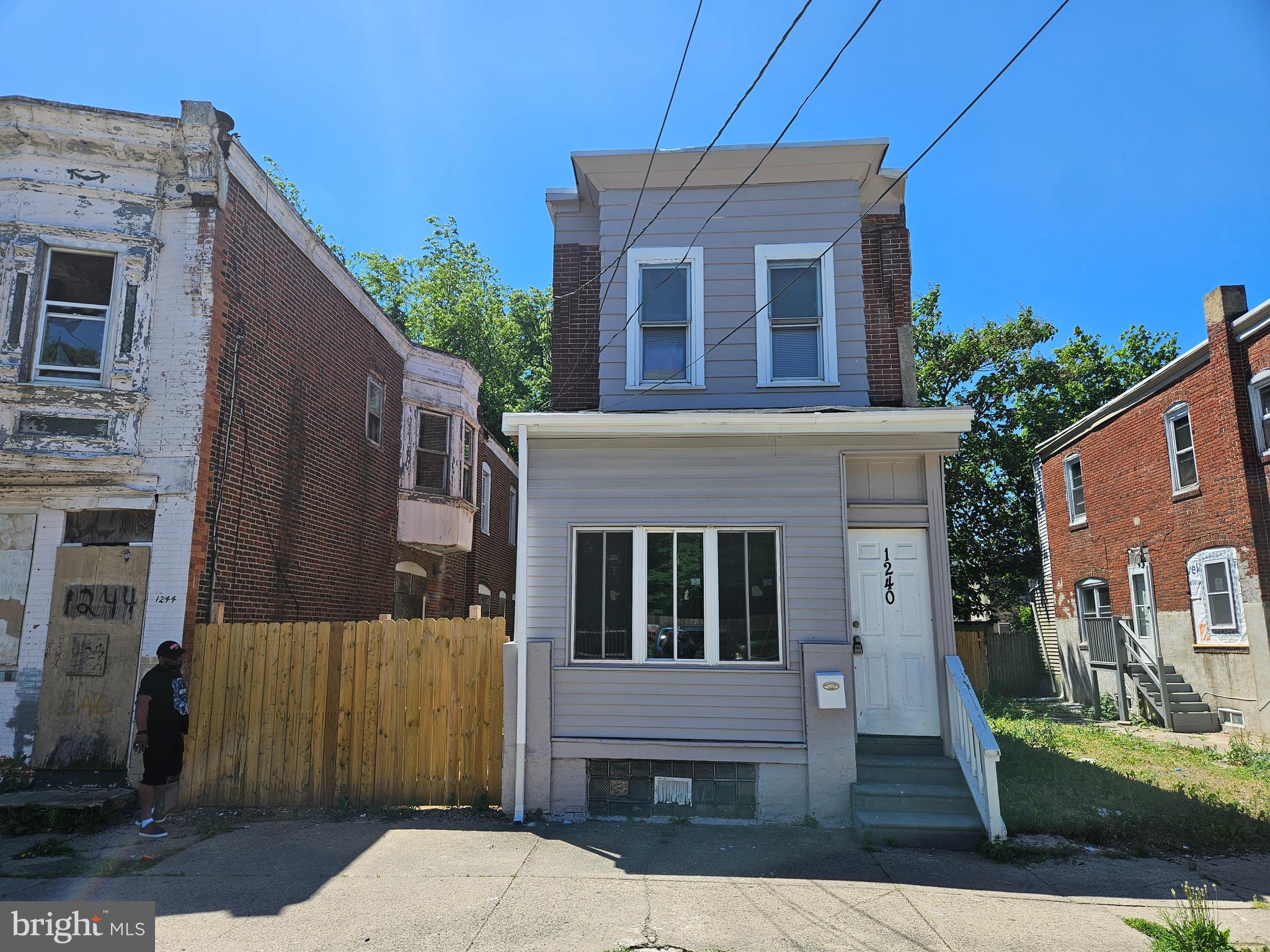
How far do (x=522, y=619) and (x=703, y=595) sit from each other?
187cm

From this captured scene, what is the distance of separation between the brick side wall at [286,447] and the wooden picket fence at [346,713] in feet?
3.08

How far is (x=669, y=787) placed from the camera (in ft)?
26.6

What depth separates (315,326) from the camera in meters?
12.0

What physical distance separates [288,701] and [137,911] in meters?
3.22

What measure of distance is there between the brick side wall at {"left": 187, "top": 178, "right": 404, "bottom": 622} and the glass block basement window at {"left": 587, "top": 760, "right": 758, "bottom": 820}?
4.71 meters

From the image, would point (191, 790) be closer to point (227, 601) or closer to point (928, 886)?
point (227, 601)

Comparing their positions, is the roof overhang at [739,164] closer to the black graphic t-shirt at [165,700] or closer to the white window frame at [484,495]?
the black graphic t-shirt at [165,700]

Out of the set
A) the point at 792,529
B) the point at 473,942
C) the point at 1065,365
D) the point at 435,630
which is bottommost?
the point at 473,942

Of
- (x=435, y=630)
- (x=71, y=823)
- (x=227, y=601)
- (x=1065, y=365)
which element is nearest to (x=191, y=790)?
(x=71, y=823)

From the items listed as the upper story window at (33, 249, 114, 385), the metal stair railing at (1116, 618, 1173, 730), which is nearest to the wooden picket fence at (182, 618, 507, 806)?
the upper story window at (33, 249, 114, 385)

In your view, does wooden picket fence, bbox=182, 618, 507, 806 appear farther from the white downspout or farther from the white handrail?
the white handrail

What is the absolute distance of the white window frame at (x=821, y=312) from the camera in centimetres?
969

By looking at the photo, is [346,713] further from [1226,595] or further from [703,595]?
[1226,595]

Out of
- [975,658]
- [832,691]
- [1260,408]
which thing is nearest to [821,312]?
[832,691]
